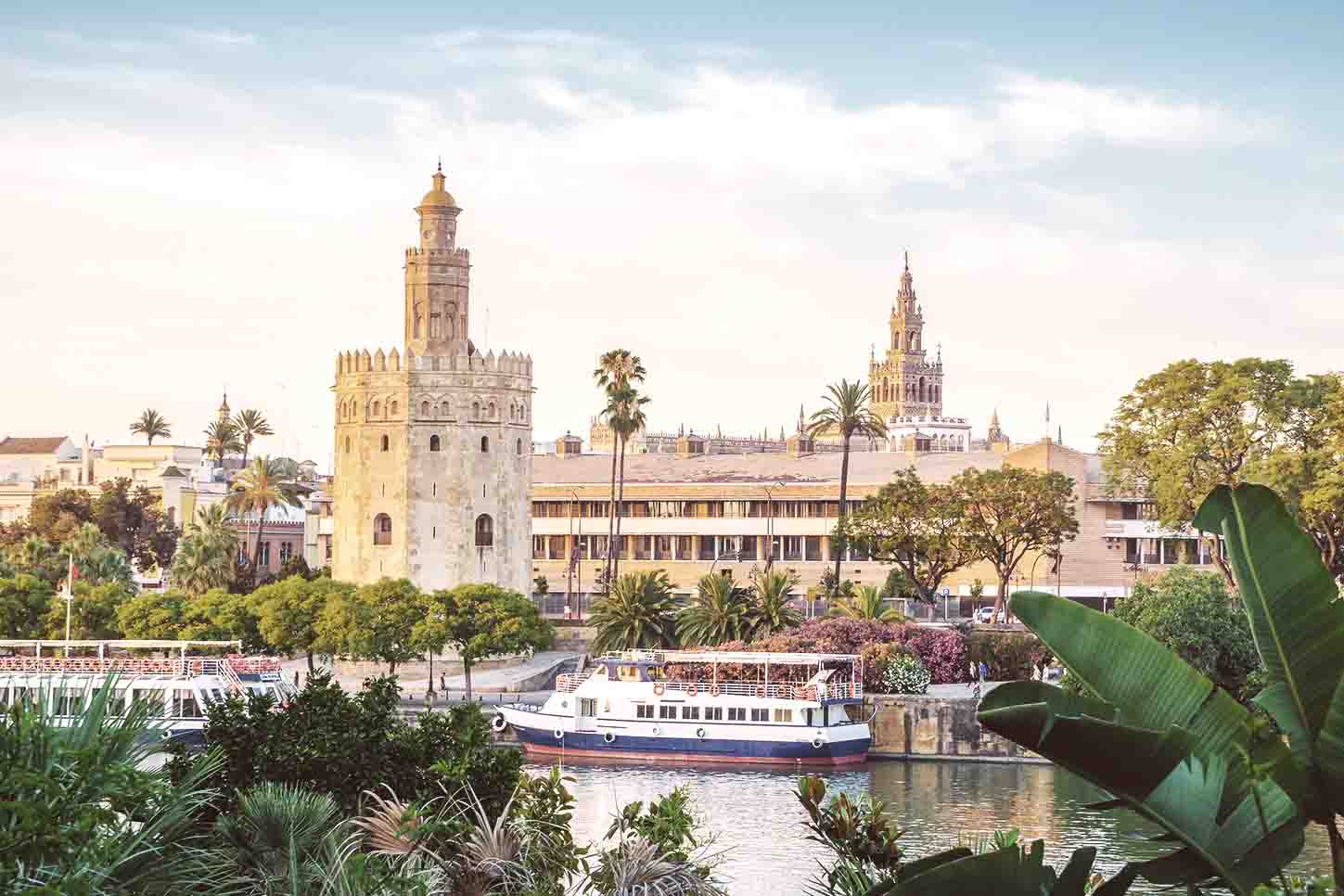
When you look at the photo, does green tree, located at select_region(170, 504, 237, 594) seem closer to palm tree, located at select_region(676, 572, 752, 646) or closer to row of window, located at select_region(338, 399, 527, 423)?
row of window, located at select_region(338, 399, 527, 423)

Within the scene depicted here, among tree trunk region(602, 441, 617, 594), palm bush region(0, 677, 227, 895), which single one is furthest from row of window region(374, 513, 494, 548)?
palm bush region(0, 677, 227, 895)

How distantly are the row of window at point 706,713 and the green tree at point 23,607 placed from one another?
21.2 m

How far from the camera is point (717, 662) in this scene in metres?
59.6

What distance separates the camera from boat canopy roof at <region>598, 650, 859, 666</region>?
191 ft

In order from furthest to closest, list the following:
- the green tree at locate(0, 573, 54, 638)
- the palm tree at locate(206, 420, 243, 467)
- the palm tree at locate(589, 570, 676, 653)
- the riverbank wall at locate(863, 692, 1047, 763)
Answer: the palm tree at locate(206, 420, 243, 467)
the green tree at locate(0, 573, 54, 638)
the palm tree at locate(589, 570, 676, 653)
the riverbank wall at locate(863, 692, 1047, 763)

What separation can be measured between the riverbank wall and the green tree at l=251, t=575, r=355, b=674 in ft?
61.3

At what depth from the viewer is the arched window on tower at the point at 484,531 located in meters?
77.8

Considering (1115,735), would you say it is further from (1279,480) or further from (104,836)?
(1279,480)

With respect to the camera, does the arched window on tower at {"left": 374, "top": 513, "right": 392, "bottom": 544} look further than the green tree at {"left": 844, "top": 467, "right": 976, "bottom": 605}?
Yes

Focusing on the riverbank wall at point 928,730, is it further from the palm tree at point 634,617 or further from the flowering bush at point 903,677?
the palm tree at point 634,617

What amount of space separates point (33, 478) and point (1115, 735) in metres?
130

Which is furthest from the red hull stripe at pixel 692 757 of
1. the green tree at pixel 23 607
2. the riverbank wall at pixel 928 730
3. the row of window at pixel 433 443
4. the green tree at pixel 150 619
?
the row of window at pixel 433 443

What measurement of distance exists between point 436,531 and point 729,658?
2120cm

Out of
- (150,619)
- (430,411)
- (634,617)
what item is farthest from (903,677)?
(430,411)
